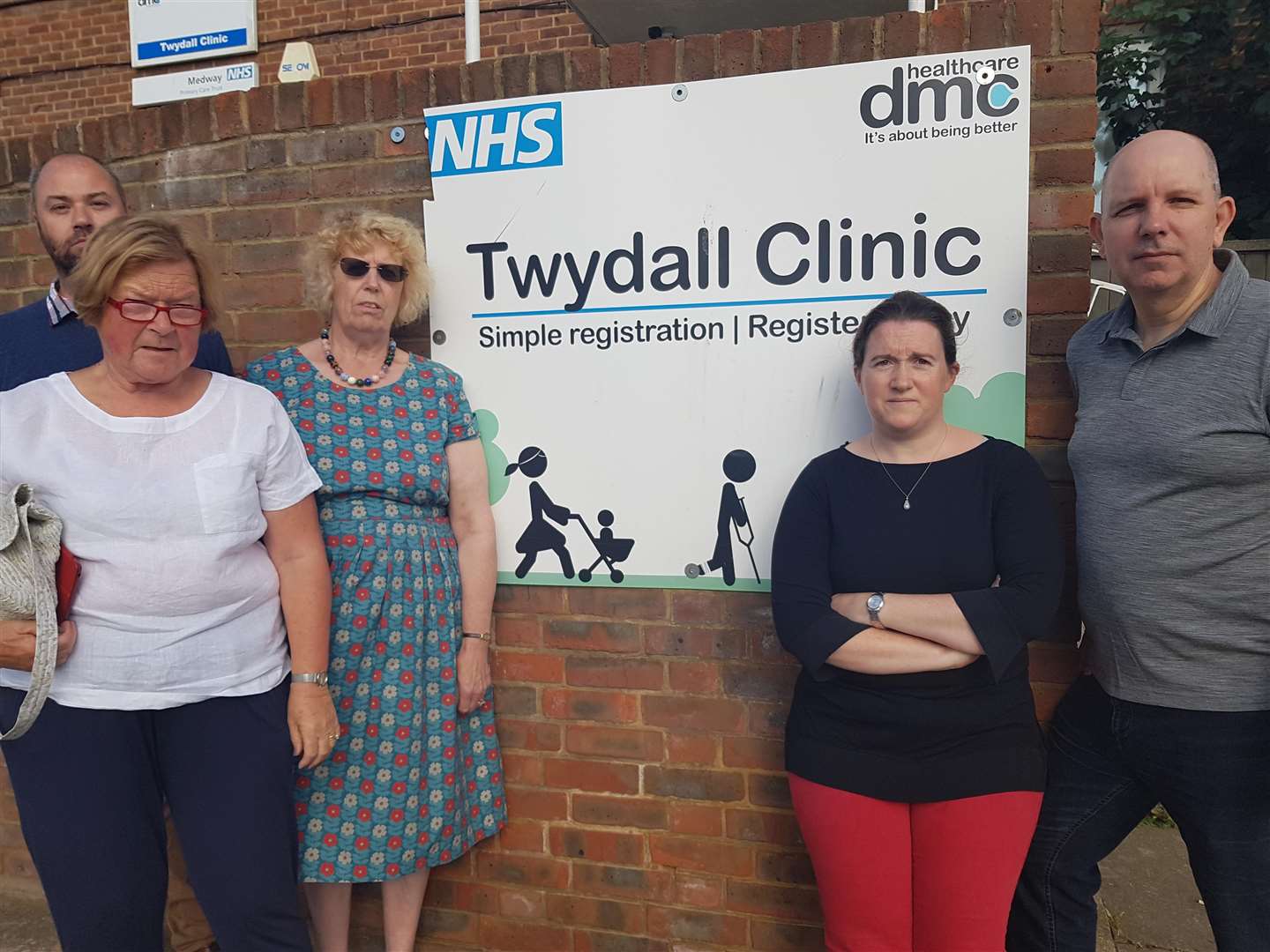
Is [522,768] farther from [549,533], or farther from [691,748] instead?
[549,533]

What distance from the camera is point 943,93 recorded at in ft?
7.16

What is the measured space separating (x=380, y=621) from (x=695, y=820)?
1028 mm

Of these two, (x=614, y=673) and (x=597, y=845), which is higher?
(x=614, y=673)

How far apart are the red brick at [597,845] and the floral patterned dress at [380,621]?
1.37 feet

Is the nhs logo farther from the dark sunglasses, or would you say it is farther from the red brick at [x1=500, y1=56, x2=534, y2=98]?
the dark sunglasses

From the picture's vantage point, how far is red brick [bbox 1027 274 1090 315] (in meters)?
2.19

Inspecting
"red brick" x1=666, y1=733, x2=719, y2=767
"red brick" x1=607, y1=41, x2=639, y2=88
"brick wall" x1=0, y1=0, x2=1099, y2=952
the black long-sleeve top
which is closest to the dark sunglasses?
"brick wall" x1=0, y1=0, x2=1099, y2=952

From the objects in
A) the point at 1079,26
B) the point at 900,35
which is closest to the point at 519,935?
the point at 900,35

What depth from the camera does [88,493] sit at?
175cm

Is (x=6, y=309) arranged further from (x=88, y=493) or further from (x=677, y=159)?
(x=677, y=159)

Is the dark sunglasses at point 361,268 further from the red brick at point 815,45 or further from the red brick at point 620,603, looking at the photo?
the red brick at point 815,45

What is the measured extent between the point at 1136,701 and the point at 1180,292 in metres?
0.84

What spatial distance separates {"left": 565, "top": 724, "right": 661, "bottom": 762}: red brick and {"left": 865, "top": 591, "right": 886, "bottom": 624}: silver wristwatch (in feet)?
2.84

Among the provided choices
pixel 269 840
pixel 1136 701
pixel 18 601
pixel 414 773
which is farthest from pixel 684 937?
pixel 18 601
